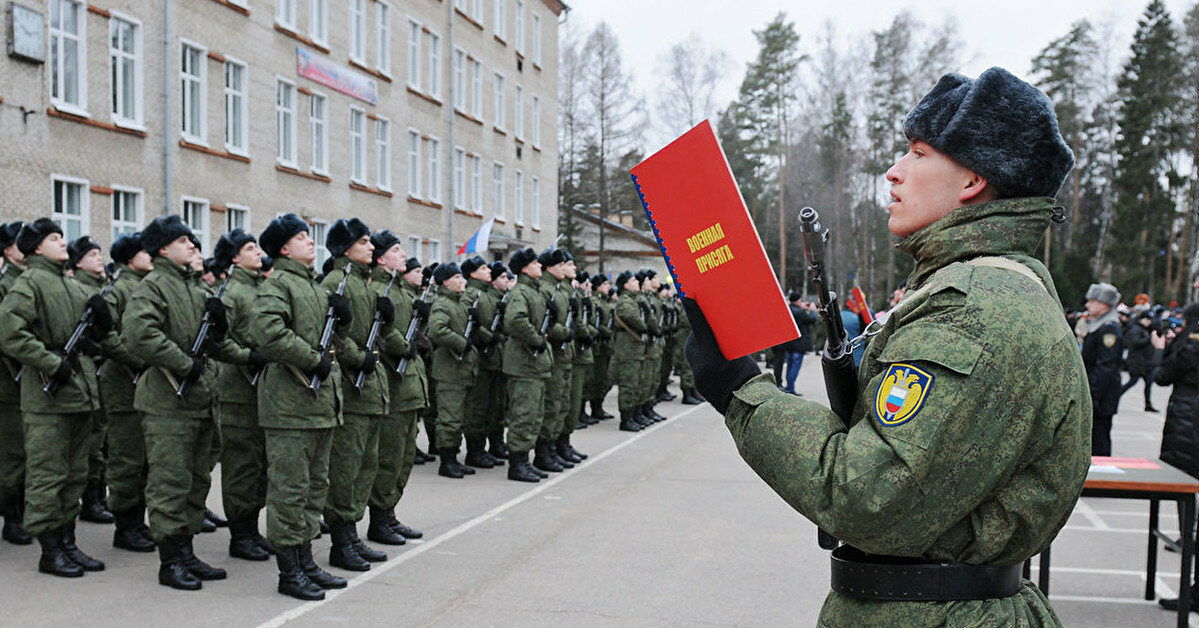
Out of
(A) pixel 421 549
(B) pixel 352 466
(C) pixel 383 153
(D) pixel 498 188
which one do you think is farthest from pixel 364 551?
(D) pixel 498 188

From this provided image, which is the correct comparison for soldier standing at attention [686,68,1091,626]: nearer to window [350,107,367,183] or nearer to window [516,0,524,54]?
window [350,107,367,183]

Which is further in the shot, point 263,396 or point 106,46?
point 106,46

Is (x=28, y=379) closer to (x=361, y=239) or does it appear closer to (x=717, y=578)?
(x=361, y=239)

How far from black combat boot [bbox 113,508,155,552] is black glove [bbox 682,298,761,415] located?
240 inches

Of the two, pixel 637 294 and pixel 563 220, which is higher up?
pixel 563 220

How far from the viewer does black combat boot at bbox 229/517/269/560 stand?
6.82 m

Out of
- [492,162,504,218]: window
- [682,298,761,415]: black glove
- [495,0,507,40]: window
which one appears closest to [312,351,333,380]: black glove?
[682,298,761,415]: black glove

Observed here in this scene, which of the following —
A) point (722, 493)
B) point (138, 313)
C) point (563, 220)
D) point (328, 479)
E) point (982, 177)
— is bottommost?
point (722, 493)

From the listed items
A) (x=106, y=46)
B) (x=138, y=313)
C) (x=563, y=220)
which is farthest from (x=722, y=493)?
(x=563, y=220)

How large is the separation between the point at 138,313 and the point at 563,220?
141 ft

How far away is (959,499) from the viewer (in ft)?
5.89

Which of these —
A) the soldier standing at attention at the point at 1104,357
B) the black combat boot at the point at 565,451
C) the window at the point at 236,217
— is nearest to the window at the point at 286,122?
the window at the point at 236,217

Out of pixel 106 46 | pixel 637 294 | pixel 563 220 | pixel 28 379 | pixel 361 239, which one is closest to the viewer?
pixel 28 379

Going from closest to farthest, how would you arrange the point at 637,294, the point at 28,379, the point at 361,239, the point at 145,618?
the point at 145,618, the point at 28,379, the point at 361,239, the point at 637,294
